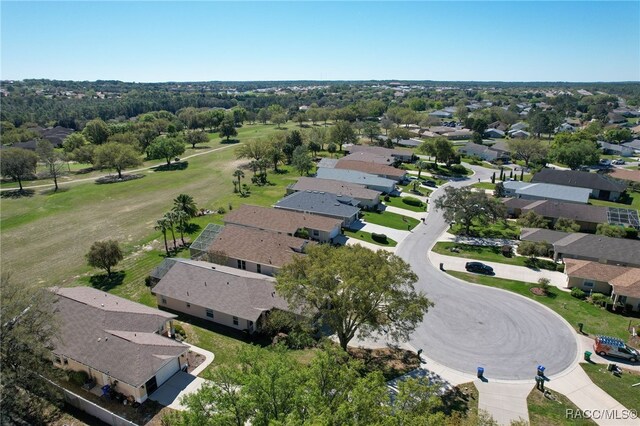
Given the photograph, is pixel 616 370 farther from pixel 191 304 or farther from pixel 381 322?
pixel 191 304

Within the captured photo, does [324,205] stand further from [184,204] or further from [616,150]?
[616,150]

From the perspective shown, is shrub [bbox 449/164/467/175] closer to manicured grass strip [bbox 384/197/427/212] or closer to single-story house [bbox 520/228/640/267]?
manicured grass strip [bbox 384/197/427/212]

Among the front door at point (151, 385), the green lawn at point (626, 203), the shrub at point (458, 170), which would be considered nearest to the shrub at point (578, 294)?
the front door at point (151, 385)

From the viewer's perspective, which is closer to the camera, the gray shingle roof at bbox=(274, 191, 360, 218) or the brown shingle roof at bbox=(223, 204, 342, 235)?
the brown shingle roof at bbox=(223, 204, 342, 235)

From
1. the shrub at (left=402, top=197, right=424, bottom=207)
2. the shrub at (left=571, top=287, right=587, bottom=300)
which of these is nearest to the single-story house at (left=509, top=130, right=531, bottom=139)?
the shrub at (left=402, top=197, right=424, bottom=207)

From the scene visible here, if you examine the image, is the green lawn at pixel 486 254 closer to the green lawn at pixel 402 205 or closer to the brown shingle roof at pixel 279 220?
the green lawn at pixel 402 205

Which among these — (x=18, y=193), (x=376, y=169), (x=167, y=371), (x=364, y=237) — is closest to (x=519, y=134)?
(x=376, y=169)
